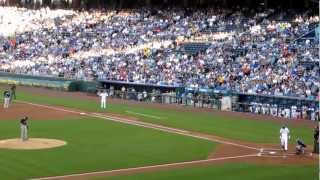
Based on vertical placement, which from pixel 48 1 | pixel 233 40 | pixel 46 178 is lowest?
pixel 46 178

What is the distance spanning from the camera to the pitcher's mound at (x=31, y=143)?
24625 mm

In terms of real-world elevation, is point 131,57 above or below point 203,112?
above

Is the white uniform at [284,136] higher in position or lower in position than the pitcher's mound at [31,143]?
higher

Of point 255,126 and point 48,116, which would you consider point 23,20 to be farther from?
point 255,126

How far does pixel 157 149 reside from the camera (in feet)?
82.0

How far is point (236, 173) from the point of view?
2019 cm

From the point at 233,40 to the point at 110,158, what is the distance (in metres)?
28.1

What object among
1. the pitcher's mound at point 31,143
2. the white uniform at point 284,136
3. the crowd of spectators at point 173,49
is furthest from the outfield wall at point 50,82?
the white uniform at point 284,136

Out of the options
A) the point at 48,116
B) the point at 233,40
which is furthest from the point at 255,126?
the point at 233,40

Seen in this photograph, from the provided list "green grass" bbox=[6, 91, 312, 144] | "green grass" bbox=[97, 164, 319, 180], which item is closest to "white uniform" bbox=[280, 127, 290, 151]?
"green grass" bbox=[97, 164, 319, 180]

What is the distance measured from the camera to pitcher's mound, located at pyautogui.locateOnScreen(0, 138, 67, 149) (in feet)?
80.8

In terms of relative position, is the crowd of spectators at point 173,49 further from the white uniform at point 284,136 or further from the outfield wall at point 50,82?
the white uniform at point 284,136

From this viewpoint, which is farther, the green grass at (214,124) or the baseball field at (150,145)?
the green grass at (214,124)

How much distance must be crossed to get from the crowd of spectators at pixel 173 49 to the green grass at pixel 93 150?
1303cm
